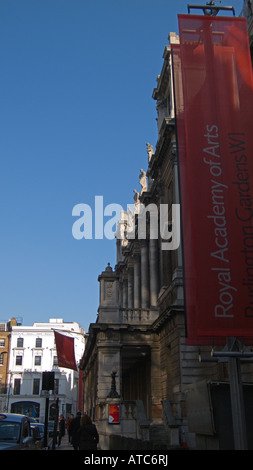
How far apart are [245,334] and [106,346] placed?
2085cm

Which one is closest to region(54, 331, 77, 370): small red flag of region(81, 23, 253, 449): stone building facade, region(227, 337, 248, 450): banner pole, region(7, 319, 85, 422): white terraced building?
region(81, 23, 253, 449): stone building facade

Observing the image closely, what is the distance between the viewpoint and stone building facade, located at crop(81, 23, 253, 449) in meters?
21.4

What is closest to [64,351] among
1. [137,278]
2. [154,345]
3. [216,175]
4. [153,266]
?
[154,345]

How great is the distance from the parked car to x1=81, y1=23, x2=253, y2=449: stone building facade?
3.00 meters

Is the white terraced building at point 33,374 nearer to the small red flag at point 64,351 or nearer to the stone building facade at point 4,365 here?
the stone building facade at point 4,365

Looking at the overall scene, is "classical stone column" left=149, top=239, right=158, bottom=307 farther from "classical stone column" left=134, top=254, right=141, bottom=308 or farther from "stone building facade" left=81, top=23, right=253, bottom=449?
"classical stone column" left=134, top=254, right=141, bottom=308

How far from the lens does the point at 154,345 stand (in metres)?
29.4

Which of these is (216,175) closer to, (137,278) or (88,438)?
(88,438)

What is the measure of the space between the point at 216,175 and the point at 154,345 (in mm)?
20335

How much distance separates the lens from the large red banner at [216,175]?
911 cm

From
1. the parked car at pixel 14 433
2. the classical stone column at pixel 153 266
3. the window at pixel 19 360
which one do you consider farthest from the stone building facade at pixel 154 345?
the window at pixel 19 360

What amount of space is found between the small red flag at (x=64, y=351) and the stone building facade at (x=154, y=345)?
157cm

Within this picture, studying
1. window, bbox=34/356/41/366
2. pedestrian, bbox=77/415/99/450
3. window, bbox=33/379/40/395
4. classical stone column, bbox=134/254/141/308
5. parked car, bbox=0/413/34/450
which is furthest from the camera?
window, bbox=34/356/41/366
